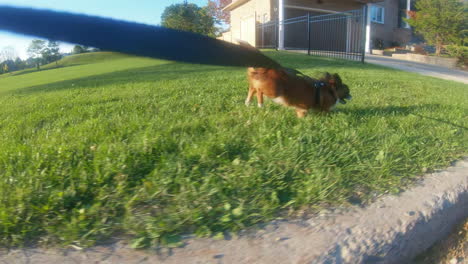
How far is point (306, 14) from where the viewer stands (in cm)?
1959

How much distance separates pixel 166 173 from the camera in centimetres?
215

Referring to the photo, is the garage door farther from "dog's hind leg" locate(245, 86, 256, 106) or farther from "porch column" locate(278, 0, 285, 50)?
"dog's hind leg" locate(245, 86, 256, 106)

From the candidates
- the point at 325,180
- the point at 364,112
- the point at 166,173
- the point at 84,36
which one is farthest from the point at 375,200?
the point at 364,112

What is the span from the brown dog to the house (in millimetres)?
11457

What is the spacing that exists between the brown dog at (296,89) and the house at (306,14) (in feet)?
37.6

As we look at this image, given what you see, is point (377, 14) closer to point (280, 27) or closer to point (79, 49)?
point (280, 27)

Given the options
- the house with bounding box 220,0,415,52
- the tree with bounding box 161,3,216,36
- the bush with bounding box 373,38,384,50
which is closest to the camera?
the tree with bounding box 161,3,216,36

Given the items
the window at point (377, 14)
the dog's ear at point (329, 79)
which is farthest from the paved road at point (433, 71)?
the window at point (377, 14)

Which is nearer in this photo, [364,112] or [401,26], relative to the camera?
[364,112]

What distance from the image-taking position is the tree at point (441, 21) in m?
17.4

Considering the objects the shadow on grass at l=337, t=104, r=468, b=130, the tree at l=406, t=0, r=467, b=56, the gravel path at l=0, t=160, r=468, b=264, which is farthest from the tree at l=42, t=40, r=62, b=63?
the tree at l=406, t=0, r=467, b=56

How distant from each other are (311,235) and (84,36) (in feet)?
4.46

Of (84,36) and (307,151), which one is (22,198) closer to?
(84,36)

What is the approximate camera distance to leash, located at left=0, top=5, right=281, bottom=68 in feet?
3.34
